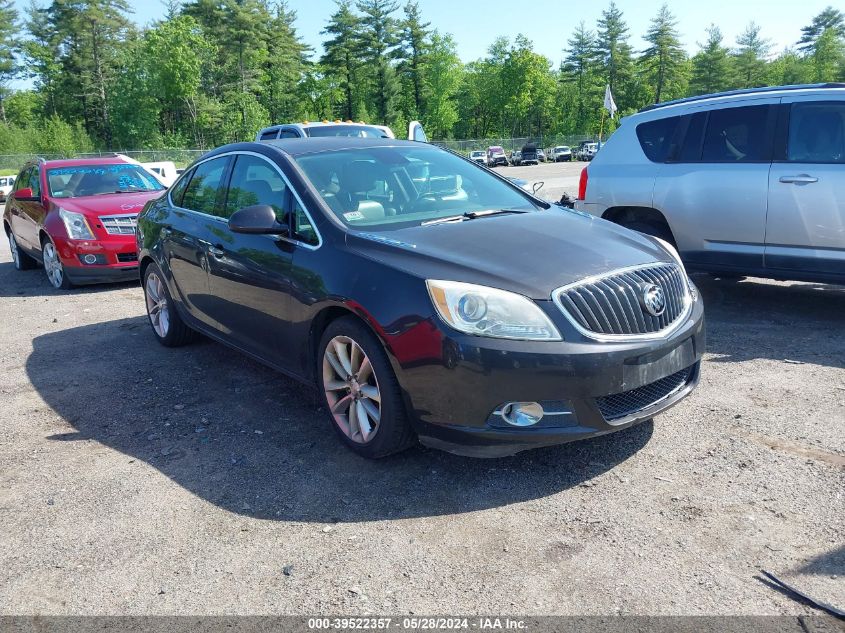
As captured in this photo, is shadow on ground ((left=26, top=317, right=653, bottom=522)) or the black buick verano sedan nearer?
the black buick verano sedan

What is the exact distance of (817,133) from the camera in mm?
5820

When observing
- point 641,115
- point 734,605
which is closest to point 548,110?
point 641,115

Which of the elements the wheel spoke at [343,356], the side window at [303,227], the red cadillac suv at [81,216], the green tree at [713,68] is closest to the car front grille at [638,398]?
the wheel spoke at [343,356]

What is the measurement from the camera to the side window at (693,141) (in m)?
6.50

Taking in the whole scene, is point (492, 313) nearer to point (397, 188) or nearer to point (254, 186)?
point (397, 188)

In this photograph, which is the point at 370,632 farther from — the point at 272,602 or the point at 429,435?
the point at 429,435

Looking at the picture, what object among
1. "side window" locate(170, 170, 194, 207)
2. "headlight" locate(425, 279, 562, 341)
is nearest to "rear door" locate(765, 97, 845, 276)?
"headlight" locate(425, 279, 562, 341)

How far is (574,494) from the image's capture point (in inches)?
131

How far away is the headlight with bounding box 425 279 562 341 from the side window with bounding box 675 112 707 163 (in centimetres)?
413

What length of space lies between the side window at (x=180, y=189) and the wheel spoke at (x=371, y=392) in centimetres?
283

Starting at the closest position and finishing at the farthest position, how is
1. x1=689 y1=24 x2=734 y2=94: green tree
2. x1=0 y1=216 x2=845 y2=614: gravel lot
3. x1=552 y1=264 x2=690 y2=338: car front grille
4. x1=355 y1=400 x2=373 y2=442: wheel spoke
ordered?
x1=0 y1=216 x2=845 y2=614: gravel lot, x1=552 y1=264 x2=690 y2=338: car front grille, x1=355 y1=400 x2=373 y2=442: wheel spoke, x1=689 y1=24 x2=734 y2=94: green tree

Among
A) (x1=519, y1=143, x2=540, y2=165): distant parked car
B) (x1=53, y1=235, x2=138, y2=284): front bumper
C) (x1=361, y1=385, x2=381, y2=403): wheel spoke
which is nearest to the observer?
(x1=361, y1=385, x2=381, y2=403): wheel spoke

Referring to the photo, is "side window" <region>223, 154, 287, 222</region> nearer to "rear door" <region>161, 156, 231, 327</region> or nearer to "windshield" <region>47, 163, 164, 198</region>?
"rear door" <region>161, 156, 231, 327</region>

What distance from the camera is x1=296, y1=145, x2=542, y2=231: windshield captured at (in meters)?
4.10
